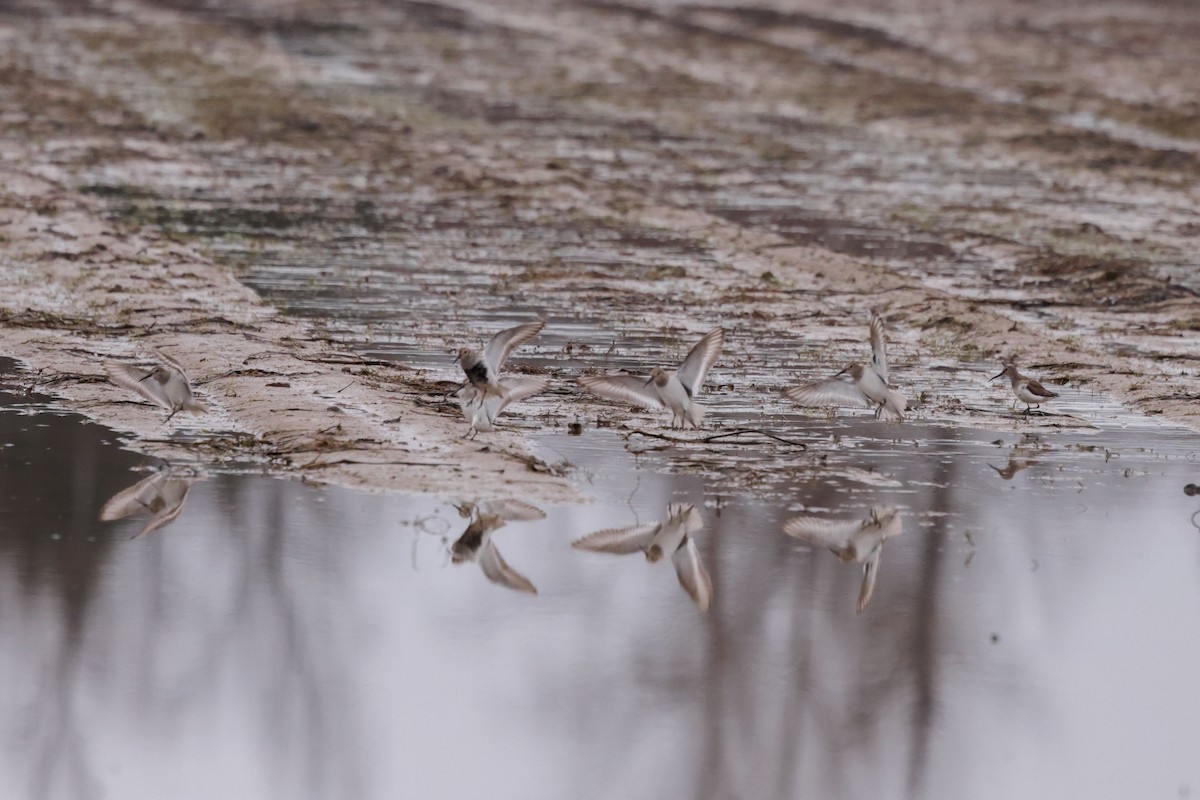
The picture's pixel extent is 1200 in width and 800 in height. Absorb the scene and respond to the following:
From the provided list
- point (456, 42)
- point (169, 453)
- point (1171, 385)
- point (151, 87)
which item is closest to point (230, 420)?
point (169, 453)

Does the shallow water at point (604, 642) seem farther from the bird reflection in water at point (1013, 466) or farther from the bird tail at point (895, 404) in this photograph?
the bird tail at point (895, 404)

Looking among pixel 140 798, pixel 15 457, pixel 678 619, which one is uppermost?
pixel 15 457

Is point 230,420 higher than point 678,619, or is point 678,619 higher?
point 230,420

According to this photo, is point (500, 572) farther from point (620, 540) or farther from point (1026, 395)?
point (1026, 395)

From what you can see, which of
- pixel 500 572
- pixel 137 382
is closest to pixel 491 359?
pixel 500 572

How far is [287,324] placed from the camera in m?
13.2

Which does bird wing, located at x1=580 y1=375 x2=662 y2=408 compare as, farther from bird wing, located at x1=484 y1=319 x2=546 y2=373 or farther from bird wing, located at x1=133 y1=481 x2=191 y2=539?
bird wing, located at x1=133 y1=481 x2=191 y2=539

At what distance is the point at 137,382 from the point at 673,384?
9.04ft

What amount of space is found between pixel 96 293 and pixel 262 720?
834cm

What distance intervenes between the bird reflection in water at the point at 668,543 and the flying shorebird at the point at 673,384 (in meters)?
0.95

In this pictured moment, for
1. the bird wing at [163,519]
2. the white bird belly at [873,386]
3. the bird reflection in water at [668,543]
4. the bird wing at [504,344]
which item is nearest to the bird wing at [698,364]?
the bird wing at [504,344]

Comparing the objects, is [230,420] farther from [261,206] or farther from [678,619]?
[261,206]

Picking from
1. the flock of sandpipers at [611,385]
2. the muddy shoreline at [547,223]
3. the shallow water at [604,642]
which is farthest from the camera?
the muddy shoreline at [547,223]

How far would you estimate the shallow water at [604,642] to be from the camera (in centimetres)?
615
